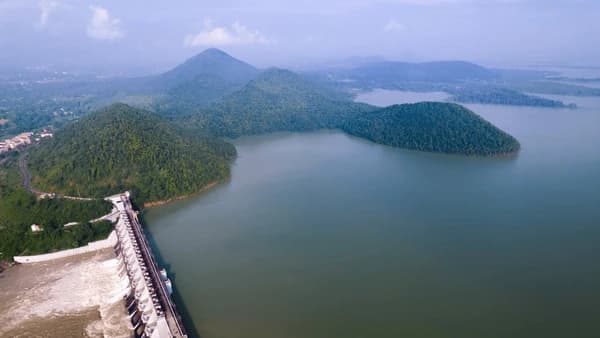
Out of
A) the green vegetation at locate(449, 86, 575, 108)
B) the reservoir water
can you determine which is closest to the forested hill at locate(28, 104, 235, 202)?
the reservoir water

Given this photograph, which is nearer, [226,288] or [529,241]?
[226,288]

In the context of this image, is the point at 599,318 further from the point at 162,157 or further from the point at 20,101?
the point at 20,101

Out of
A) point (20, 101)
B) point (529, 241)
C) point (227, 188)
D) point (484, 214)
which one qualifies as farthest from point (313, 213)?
point (20, 101)

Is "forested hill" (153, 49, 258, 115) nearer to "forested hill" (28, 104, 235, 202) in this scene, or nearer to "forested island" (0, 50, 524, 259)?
"forested island" (0, 50, 524, 259)

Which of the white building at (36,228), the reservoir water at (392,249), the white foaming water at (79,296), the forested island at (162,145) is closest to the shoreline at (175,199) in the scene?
the forested island at (162,145)

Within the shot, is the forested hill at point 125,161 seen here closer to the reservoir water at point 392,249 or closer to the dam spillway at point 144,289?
the reservoir water at point 392,249

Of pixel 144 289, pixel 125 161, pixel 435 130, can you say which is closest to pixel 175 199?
pixel 125 161

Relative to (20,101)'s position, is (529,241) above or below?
below
